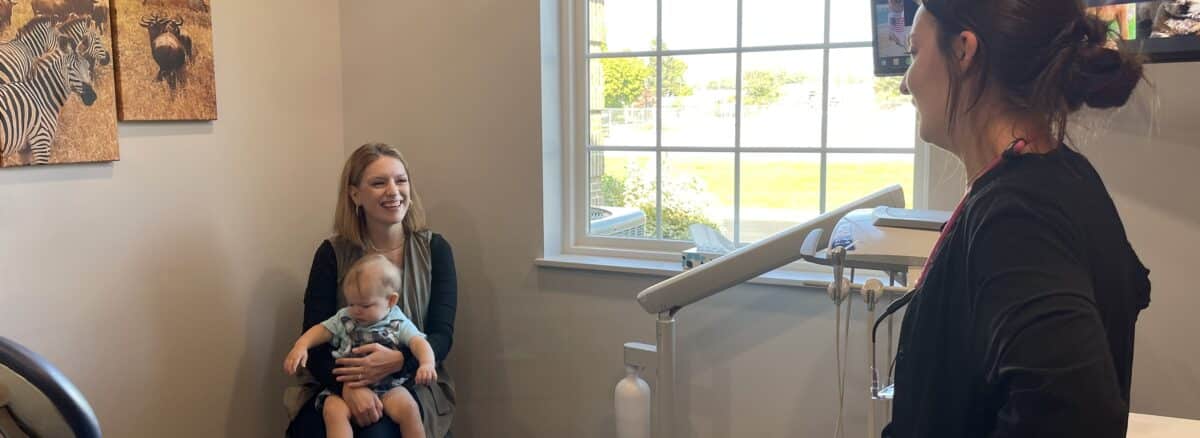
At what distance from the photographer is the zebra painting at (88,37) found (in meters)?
1.94

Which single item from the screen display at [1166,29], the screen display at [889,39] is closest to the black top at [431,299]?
the screen display at [889,39]

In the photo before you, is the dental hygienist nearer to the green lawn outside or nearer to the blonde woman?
the green lawn outside

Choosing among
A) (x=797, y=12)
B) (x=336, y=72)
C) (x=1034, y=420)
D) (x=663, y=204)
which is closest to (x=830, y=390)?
(x=663, y=204)

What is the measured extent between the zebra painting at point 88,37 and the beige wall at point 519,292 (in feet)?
2.63

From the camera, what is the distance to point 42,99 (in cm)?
189

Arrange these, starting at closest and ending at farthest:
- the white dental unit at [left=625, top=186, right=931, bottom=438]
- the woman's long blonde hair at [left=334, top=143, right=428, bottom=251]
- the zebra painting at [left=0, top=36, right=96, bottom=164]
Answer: the white dental unit at [left=625, top=186, right=931, bottom=438] → the zebra painting at [left=0, top=36, right=96, bottom=164] → the woman's long blonde hair at [left=334, top=143, right=428, bottom=251]

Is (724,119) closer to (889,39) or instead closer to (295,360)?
(889,39)

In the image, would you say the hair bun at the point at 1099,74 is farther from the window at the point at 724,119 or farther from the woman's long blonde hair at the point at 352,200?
the woman's long blonde hair at the point at 352,200

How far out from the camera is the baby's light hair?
6.81 feet

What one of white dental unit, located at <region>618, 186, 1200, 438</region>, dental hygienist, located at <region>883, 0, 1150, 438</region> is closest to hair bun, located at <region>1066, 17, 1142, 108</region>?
dental hygienist, located at <region>883, 0, 1150, 438</region>

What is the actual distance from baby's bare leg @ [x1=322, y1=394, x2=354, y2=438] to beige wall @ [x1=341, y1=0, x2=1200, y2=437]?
59 centimetres

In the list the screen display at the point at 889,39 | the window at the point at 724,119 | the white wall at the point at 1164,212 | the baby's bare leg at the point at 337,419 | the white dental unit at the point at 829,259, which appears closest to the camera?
the white dental unit at the point at 829,259

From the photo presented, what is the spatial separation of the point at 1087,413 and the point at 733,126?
1.65m

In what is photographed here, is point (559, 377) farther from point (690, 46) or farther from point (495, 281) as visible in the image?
point (690, 46)
